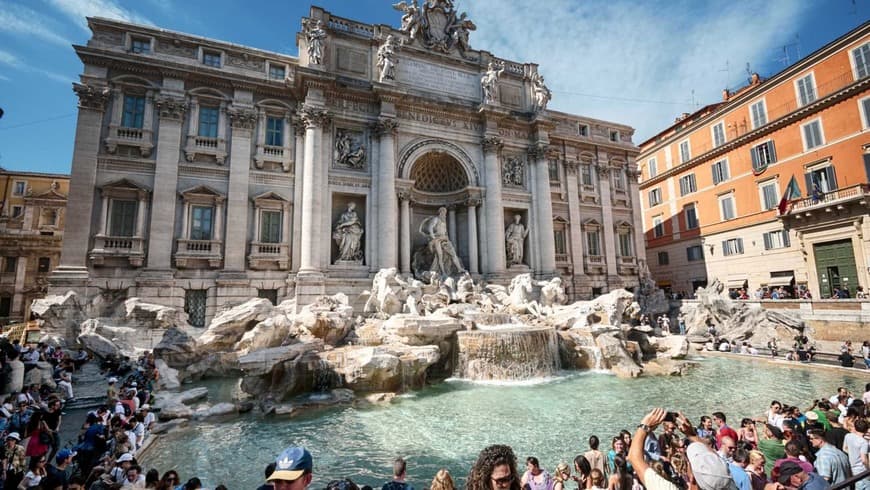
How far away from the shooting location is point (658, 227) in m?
27.1

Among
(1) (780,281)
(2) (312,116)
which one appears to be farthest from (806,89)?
(2) (312,116)

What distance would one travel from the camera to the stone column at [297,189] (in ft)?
50.9

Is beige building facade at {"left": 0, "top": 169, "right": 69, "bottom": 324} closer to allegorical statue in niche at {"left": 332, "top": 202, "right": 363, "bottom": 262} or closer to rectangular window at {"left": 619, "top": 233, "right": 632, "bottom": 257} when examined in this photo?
allegorical statue in niche at {"left": 332, "top": 202, "right": 363, "bottom": 262}

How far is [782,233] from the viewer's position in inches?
749

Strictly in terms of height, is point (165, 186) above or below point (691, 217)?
below

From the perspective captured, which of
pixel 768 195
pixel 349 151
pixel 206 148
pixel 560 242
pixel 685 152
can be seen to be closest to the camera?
pixel 206 148

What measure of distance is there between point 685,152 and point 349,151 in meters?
21.4

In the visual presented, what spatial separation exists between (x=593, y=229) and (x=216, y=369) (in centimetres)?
1948

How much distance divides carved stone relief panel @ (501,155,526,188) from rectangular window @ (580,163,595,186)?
4506mm

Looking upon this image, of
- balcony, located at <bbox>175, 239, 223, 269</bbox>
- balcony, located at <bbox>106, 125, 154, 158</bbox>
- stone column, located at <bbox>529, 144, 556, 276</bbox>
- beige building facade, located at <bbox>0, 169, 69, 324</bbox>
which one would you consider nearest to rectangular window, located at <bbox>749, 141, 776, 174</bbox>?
stone column, located at <bbox>529, 144, 556, 276</bbox>

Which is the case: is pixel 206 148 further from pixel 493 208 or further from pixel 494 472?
pixel 494 472

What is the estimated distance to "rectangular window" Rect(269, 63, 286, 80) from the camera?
53.7 ft

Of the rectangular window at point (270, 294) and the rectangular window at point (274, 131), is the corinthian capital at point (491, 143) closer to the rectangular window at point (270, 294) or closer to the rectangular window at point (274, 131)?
the rectangular window at point (274, 131)

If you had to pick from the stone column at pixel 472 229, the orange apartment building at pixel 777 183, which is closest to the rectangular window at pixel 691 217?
the orange apartment building at pixel 777 183
